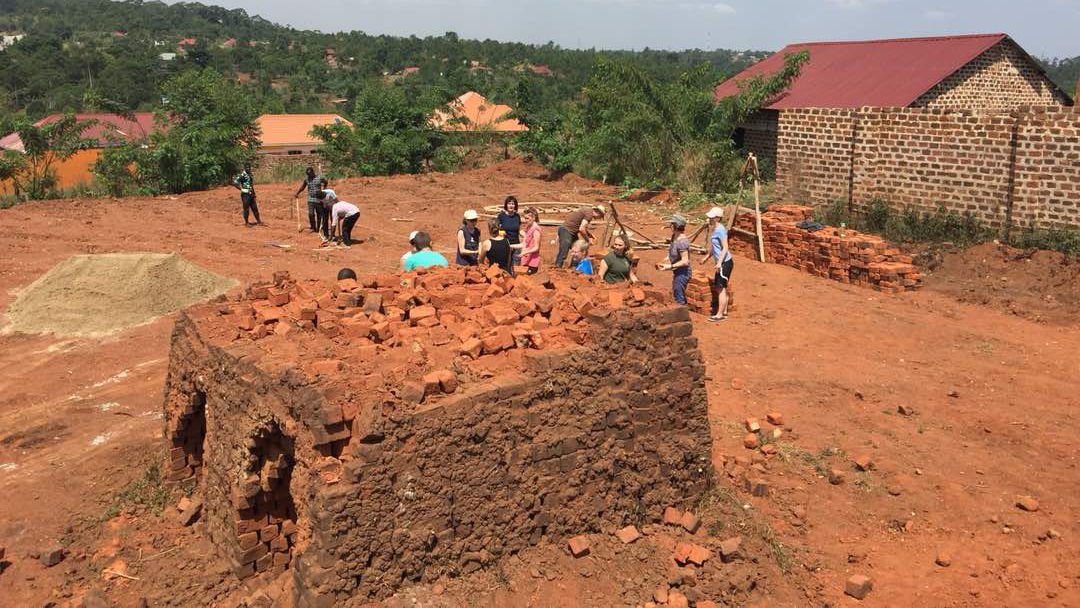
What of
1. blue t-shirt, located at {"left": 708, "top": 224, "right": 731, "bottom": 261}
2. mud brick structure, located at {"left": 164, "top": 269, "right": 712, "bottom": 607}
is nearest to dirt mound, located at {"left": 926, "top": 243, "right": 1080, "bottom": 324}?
blue t-shirt, located at {"left": 708, "top": 224, "right": 731, "bottom": 261}

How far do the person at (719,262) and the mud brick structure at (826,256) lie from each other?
0.31 meters

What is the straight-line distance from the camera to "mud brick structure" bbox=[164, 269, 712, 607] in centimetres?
479

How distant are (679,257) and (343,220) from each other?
7.60 m

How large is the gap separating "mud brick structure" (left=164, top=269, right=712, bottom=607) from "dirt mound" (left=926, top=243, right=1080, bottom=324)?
25.9 feet

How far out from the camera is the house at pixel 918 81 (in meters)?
20.1

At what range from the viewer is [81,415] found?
8477mm

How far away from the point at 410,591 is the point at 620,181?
19070 millimetres

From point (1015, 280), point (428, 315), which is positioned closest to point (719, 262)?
point (1015, 280)

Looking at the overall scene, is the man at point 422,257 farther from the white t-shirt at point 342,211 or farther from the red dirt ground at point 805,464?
the white t-shirt at point 342,211

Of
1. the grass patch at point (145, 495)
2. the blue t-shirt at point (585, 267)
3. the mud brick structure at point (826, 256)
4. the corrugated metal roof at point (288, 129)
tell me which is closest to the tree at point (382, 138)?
the mud brick structure at point (826, 256)

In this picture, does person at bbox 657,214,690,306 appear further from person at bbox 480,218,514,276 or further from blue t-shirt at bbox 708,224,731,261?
person at bbox 480,218,514,276

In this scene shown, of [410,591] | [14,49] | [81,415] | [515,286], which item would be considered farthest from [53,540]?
[14,49]

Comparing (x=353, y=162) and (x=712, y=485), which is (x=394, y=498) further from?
(x=353, y=162)

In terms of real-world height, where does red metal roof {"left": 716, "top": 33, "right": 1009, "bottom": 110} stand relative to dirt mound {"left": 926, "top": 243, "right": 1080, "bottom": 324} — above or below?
above
